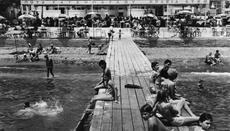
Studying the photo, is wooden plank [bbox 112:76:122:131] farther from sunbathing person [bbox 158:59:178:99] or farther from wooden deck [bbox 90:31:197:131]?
sunbathing person [bbox 158:59:178:99]

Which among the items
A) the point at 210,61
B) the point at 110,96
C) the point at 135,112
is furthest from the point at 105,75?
the point at 210,61

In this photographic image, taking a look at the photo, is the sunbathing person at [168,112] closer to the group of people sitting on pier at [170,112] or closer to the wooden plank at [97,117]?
the group of people sitting on pier at [170,112]

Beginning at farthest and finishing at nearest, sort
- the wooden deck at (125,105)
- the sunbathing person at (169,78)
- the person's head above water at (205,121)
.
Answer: the sunbathing person at (169,78) → the wooden deck at (125,105) → the person's head above water at (205,121)

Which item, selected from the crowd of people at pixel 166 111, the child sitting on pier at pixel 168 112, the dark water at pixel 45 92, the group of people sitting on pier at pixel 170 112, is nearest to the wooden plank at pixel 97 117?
the crowd of people at pixel 166 111

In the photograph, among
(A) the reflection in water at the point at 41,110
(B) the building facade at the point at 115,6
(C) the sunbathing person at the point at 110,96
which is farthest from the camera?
(B) the building facade at the point at 115,6

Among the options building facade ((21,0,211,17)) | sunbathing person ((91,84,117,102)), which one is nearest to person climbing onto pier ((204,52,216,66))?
sunbathing person ((91,84,117,102))

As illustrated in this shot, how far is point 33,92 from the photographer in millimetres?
22297

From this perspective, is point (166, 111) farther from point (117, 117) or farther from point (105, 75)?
point (105, 75)

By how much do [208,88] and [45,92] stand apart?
9.66m

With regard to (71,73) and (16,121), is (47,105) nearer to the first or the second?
(16,121)

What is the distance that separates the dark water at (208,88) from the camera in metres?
17.2

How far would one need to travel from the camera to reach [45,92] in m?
22.2

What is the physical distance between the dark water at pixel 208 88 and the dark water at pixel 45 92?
5.58 meters

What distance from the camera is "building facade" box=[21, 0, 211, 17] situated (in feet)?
205
